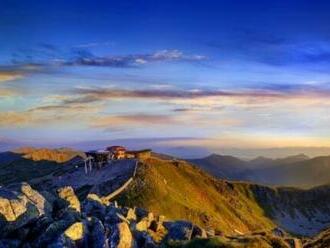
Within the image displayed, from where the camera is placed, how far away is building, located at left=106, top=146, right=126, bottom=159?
185375mm

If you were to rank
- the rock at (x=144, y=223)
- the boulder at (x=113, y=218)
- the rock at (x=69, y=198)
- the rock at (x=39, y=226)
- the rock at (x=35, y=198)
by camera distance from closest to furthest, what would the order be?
the rock at (x=39, y=226), the boulder at (x=113, y=218), the rock at (x=35, y=198), the rock at (x=144, y=223), the rock at (x=69, y=198)

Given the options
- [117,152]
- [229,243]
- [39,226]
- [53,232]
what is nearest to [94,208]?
[39,226]

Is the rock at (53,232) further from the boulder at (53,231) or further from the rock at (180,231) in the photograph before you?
the rock at (180,231)

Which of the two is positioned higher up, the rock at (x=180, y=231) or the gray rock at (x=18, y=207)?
the gray rock at (x=18, y=207)

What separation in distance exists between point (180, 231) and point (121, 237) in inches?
489

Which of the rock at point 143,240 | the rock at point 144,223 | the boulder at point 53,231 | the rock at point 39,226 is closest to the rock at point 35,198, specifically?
the rock at point 39,226

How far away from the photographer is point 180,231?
59.1 metres

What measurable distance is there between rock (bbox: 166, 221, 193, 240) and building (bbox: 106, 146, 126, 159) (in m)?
122

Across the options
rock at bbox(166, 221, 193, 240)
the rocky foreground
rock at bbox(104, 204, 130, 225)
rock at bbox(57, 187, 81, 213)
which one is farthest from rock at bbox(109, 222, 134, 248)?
rock at bbox(57, 187, 81, 213)

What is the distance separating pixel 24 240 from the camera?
48000mm

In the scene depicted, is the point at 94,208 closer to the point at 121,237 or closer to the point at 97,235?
the point at 97,235

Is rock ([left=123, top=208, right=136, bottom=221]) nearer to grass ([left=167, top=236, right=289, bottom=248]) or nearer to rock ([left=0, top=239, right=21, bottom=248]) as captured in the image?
grass ([left=167, top=236, right=289, bottom=248])

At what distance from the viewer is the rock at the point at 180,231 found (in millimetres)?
57156

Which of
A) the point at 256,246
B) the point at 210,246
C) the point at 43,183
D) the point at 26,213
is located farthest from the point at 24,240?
the point at 43,183
